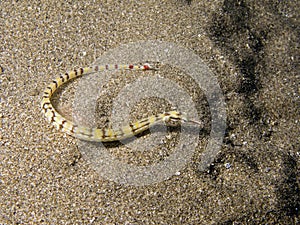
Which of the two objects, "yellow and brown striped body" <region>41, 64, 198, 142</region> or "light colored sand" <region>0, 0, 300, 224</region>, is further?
"yellow and brown striped body" <region>41, 64, 198, 142</region>

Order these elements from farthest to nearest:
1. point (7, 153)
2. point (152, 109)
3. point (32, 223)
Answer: point (152, 109) → point (7, 153) → point (32, 223)

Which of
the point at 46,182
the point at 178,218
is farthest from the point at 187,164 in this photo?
the point at 46,182

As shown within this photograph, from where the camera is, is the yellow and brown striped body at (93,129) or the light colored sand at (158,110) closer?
the light colored sand at (158,110)

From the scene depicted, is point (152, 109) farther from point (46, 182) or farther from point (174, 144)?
point (46, 182)

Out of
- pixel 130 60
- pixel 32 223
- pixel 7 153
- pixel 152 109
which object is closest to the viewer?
pixel 32 223

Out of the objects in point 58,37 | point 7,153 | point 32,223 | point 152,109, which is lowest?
point 32,223

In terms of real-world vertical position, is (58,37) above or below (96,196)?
above

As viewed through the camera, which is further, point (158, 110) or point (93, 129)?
point (158, 110)

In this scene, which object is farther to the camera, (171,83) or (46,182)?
(171,83)
